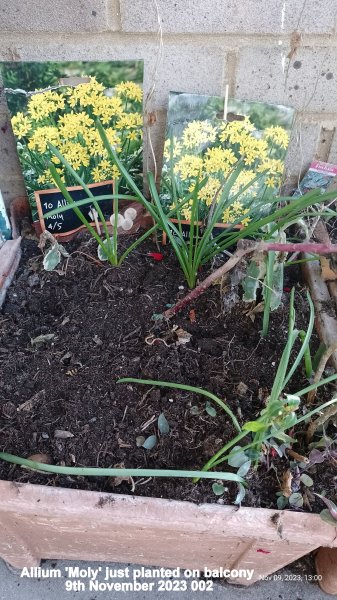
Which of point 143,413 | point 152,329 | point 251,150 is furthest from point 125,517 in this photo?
point 251,150

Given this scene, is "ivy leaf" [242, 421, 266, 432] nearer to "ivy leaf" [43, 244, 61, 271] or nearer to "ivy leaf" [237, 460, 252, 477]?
"ivy leaf" [237, 460, 252, 477]

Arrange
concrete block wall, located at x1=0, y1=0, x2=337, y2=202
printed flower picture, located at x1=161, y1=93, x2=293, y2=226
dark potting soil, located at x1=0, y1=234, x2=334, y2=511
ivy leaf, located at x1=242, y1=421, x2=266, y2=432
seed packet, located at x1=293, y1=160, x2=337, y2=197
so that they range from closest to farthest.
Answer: ivy leaf, located at x1=242, y1=421, x2=266, y2=432 → dark potting soil, located at x1=0, y1=234, x2=334, y2=511 → concrete block wall, located at x1=0, y1=0, x2=337, y2=202 → printed flower picture, located at x1=161, y1=93, x2=293, y2=226 → seed packet, located at x1=293, y1=160, x2=337, y2=197

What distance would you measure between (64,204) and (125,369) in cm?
46

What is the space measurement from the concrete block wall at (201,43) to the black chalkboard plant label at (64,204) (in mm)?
157

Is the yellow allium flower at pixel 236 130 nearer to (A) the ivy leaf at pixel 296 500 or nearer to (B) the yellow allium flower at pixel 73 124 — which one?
(B) the yellow allium flower at pixel 73 124

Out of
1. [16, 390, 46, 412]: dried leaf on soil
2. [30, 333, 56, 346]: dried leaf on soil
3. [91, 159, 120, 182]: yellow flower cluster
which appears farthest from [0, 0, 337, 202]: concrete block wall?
[16, 390, 46, 412]: dried leaf on soil

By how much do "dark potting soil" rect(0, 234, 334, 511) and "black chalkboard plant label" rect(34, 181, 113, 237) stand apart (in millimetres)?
52

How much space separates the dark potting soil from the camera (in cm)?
86

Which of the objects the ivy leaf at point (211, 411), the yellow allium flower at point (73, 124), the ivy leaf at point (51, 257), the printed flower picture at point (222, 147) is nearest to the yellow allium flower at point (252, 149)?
the printed flower picture at point (222, 147)

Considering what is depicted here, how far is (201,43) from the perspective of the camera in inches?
41.2

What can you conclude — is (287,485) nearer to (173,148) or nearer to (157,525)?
(157,525)

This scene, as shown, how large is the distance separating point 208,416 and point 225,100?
0.67 m

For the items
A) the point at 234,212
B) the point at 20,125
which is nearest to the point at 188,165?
the point at 234,212

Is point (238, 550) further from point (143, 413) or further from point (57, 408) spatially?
Answer: point (57, 408)
